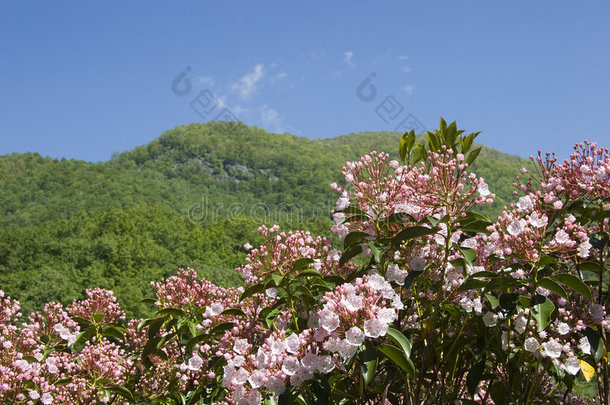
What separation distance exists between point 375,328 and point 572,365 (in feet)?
3.06

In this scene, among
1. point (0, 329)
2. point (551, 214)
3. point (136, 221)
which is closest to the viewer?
point (551, 214)

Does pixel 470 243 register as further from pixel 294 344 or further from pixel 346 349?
pixel 294 344

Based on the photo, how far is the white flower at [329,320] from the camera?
1.94 meters

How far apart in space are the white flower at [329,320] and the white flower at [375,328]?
0.37 feet

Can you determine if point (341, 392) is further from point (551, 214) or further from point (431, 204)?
point (551, 214)

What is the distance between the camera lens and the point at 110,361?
3.45 m

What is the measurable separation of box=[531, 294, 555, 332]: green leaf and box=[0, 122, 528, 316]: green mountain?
1371mm

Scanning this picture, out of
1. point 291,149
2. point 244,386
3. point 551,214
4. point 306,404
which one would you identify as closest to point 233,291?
point 244,386

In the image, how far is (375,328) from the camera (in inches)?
76.0

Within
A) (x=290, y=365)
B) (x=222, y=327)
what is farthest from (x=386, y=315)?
(x=222, y=327)

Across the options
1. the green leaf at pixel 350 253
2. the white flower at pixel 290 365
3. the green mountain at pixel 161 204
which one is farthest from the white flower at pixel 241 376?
the green mountain at pixel 161 204

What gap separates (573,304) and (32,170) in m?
98.2

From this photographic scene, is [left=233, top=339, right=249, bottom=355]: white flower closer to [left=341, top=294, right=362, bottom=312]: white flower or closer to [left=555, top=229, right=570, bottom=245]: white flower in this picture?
[left=341, top=294, right=362, bottom=312]: white flower

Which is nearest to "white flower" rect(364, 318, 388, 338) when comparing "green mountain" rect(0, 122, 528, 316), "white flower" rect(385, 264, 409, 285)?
"white flower" rect(385, 264, 409, 285)
